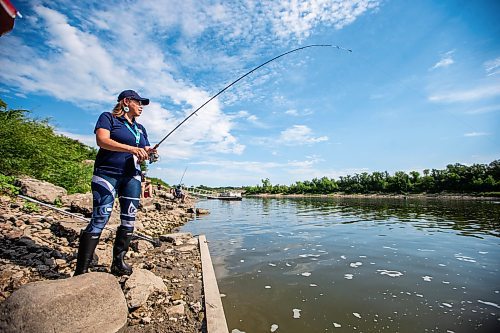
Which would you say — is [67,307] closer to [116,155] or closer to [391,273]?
[116,155]

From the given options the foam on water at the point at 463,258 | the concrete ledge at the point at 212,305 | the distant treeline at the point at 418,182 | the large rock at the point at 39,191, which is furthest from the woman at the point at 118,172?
the distant treeline at the point at 418,182

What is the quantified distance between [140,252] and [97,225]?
2.44 meters

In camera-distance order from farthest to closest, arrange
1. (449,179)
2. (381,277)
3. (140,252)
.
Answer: (449,179) → (140,252) → (381,277)

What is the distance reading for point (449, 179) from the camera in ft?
205

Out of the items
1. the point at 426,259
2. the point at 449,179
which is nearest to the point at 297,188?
the point at 449,179

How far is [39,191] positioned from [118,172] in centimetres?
592

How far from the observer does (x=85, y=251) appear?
3.02 meters

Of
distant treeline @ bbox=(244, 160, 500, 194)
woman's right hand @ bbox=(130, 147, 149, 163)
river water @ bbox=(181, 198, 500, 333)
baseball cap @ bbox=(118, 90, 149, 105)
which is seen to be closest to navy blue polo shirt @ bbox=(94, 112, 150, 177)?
woman's right hand @ bbox=(130, 147, 149, 163)

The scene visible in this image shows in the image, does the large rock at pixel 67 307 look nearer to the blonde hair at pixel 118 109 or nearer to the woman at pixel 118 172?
the woman at pixel 118 172

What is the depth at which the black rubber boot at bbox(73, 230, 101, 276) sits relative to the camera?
2984mm

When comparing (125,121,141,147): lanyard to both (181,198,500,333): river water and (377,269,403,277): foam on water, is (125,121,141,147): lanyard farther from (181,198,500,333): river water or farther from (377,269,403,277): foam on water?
(377,269,403,277): foam on water

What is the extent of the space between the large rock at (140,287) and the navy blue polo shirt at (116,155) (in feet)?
4.65

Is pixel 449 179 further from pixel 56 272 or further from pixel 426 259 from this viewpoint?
pixel 56 272

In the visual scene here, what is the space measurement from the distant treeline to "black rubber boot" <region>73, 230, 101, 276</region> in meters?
71.5
